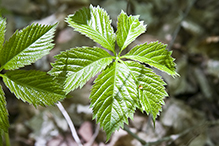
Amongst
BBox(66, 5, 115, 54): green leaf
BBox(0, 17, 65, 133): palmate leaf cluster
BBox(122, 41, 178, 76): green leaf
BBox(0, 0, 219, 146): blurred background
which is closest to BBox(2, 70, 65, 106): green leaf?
BBox(0, 17, 65, 133): palmate leaf cluster

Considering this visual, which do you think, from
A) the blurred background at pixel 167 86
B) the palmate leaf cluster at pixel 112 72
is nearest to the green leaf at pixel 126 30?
the palmate leaf cluster at pixel 112 72

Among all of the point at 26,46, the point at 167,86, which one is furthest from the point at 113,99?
the point at 167,86

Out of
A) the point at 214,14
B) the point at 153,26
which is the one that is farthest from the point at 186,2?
the point at 153,26

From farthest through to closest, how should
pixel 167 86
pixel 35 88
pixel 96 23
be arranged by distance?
pixel 167 86
pixel 96 23
pixel 35 88

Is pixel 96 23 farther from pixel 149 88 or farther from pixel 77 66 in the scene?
pixel 149 88

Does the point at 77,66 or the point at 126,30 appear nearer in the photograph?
the point at 77,66

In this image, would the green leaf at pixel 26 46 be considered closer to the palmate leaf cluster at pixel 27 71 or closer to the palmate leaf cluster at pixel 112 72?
the palmate leaf cluster at pixel 27 71
